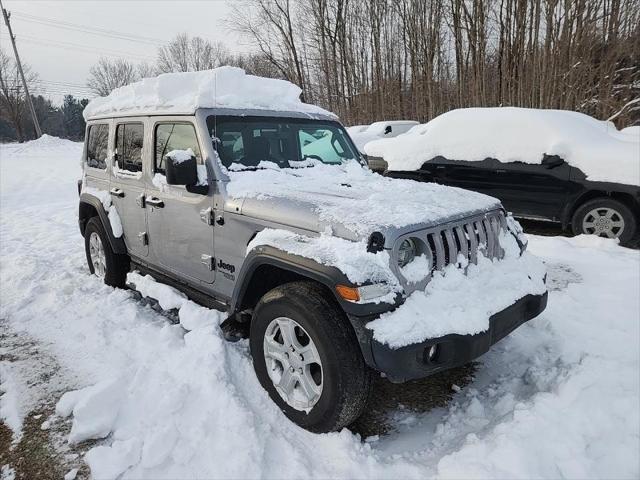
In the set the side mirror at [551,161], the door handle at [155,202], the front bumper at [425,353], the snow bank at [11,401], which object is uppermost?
the side mirror at [551,161]

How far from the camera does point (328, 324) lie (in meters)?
2.32

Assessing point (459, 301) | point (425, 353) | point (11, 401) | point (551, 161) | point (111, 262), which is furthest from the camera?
point (551, 161)

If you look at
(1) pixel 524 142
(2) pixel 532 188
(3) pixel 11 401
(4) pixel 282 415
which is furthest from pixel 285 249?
(1) pixel 524 142

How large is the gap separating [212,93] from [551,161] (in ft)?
15.6

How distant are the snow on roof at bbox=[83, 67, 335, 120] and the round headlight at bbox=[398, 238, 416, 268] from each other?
→ 1843 mm

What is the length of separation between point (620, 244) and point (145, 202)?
18.9 feet

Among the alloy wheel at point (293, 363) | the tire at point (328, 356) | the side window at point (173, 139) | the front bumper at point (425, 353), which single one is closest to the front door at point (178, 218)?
the side window at point (173, 139)

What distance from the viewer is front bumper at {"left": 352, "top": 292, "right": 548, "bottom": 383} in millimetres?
2148

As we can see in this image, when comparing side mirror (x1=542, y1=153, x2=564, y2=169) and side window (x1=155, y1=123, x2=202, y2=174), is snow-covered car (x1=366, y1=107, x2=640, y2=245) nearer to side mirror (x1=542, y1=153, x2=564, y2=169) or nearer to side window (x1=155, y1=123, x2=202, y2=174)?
side mirror (x1=542, y1=153, x2=564, y2=169)

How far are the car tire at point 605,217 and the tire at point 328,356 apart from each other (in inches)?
193

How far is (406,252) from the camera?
8.00 ft

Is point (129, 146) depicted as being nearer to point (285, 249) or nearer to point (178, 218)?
point (178, 218)

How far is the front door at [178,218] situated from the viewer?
3271 millimetres

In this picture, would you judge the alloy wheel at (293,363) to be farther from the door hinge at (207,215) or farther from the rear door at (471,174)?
the rear door at (471,174)
